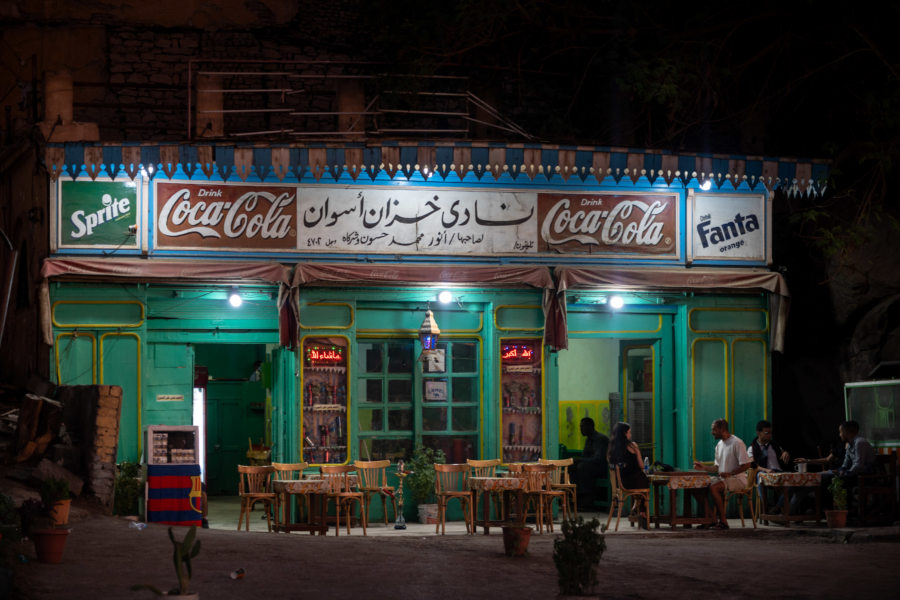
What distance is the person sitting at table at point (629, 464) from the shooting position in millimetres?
14914

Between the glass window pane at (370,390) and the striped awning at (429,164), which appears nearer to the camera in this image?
the striped awning at (429,164)

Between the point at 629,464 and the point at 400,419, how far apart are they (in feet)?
10.6

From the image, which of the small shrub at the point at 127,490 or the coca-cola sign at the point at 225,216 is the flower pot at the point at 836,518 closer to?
the coca-cola sign at the point at 225,216

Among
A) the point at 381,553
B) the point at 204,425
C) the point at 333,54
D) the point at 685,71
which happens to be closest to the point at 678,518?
the point at 381,553

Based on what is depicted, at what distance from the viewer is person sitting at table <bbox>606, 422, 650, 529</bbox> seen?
14914 mm

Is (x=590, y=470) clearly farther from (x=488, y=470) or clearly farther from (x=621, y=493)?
(x=621, y=493)

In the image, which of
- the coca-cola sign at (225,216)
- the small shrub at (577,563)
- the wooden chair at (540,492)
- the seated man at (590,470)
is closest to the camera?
the small shrub at (577,563)

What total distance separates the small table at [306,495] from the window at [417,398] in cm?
182

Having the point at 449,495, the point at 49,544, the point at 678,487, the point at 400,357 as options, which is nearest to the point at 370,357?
the point at 400,357

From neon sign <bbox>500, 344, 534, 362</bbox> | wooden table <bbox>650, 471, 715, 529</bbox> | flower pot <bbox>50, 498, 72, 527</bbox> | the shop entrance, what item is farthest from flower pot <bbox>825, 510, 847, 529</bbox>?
the shop entrance

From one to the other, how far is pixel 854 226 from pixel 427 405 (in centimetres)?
755

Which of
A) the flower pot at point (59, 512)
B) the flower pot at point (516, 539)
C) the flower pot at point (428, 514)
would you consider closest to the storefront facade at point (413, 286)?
the flower pot at point (428, 514)

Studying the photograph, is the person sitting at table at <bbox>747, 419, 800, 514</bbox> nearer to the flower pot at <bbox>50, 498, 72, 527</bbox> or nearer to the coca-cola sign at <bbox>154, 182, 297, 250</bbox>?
the coca-cola sign at <bbox>154, 182, 297, 250</bbox>

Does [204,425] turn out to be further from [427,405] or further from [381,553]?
[381,553]
